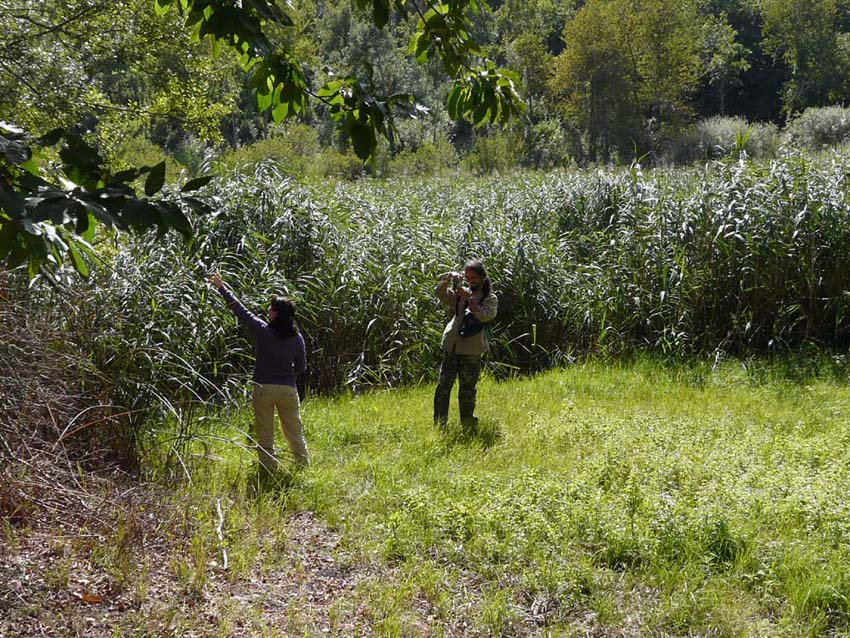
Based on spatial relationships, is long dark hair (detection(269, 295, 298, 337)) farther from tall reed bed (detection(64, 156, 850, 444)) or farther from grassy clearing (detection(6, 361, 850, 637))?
tall reed bed (detection(64, 156, 850, 444))

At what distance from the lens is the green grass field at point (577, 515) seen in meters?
4.35

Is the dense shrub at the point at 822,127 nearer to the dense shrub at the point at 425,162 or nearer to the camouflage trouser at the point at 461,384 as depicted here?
the dense shrub at the point at 425,162

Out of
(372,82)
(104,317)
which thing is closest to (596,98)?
(104,317)

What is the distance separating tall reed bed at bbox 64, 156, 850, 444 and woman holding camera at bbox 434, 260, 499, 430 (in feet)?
6.13

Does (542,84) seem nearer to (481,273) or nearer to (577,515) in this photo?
(481,273)

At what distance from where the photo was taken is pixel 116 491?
16.5ft

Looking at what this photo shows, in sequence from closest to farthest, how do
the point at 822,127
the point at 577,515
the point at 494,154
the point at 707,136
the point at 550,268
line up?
1. the point at 577,515
2. the point at 550,268
3. the point at 822,127
4. the point at 494,154
5. the point at 707,136

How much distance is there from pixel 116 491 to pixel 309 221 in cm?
522

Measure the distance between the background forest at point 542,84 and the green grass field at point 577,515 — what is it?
5.04 metres

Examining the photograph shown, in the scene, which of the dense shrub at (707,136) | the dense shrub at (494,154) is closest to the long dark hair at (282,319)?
the dense shrub at (494,154)

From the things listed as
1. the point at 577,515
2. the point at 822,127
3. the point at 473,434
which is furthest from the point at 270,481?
the point at 822,127

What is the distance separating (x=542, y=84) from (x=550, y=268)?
3234cm

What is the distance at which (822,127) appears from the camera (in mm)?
31750

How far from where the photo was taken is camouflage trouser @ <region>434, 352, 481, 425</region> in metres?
7.39
